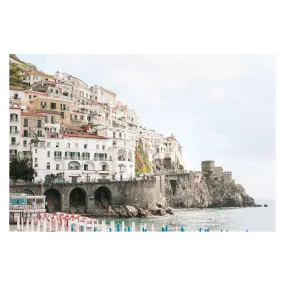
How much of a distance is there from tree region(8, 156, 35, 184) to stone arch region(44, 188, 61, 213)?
456mm

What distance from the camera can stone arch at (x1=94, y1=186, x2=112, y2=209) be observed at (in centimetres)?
770

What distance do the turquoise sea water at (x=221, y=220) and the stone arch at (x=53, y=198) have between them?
2.78ft

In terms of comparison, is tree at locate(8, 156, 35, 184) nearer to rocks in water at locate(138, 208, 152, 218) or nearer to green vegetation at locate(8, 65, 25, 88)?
green vegetation at locate(8, 65, 25, 88)

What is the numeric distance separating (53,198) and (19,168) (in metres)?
0.80

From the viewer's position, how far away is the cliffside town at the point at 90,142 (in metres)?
7.31

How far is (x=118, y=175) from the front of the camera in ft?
25.8

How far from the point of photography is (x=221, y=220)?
7.50m

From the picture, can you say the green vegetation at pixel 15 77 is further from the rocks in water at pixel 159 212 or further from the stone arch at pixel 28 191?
the rocks in water at pixel 159 212

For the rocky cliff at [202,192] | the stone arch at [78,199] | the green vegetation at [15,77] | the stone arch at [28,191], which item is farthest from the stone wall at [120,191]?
the green vegetation at [15,77]
